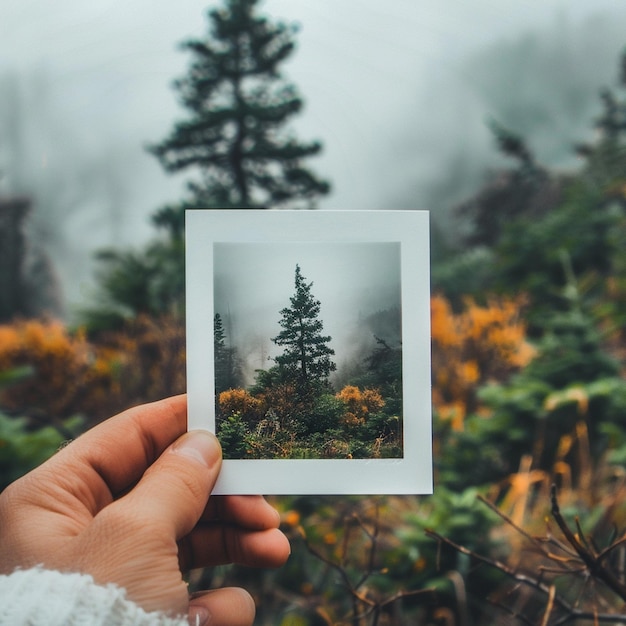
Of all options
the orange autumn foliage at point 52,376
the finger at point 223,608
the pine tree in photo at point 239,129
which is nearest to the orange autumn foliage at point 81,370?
the orange autumn foliage at point 52,376

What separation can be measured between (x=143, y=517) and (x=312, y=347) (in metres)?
0.26

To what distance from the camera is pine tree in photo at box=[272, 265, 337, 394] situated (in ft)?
2.25

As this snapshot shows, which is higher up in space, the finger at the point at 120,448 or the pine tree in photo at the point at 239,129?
the pine tree in photo at the point at 239,129

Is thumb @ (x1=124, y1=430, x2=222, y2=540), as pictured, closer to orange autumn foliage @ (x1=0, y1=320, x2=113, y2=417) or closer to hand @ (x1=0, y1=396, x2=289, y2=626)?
hand @ (x1=0, y1=396, x2=289, y2=626)

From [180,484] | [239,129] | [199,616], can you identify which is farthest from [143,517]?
[239,129]

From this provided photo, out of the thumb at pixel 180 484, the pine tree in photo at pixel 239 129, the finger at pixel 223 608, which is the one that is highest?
the pine tree in photo at pixel 239 129

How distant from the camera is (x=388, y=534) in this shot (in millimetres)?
1686

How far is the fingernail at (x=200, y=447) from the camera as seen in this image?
0.63 meters

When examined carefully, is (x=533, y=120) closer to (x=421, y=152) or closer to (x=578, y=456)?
(x=421, y=152)

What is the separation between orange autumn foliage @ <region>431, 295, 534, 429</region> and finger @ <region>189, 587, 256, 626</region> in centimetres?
145

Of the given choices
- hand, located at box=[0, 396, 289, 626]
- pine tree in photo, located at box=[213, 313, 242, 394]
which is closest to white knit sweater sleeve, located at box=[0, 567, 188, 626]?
hand, located at box=[0, 396, 289, 626]

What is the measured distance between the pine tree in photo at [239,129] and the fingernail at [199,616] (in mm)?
1668

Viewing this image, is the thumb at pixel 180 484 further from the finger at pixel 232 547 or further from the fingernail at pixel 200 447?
the finger at pixel 232 547

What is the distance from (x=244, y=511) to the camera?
743 mm
